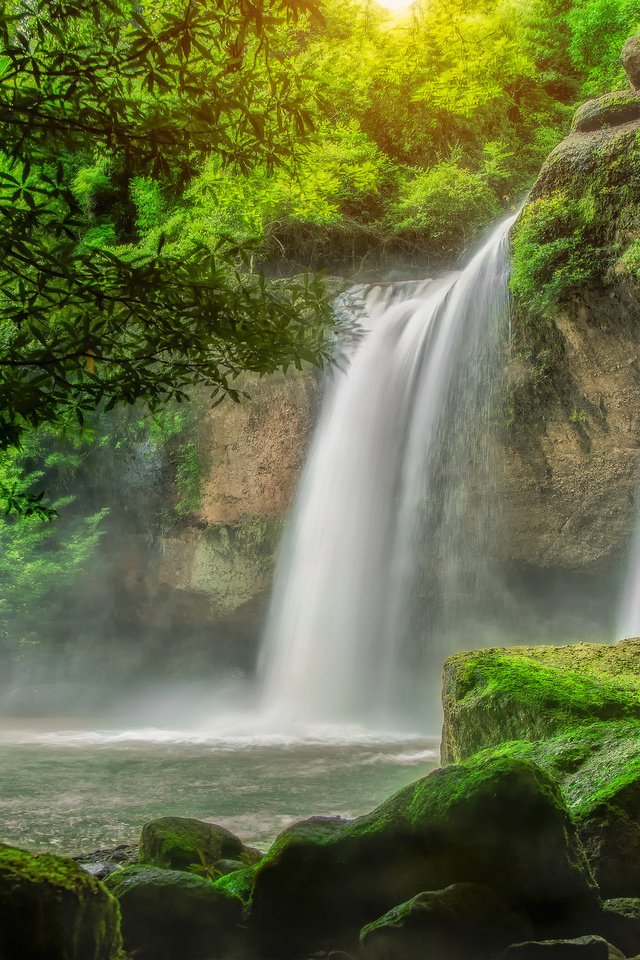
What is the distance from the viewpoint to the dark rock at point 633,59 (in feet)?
33.1

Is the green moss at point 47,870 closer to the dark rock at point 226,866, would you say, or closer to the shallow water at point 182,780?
the dark rock at point 226,866

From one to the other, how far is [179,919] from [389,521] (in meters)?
9.84

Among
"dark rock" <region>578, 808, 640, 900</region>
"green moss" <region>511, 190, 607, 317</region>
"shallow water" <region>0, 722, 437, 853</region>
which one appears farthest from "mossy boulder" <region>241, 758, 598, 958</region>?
"green moss" <region>511, 190, 607, 317</region>

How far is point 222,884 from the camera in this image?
3.61 m

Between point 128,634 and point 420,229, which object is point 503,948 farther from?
point 420,229

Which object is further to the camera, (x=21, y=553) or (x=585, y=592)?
(x=21, y=553)

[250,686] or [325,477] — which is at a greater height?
[325,477]

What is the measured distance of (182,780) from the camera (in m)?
8.22

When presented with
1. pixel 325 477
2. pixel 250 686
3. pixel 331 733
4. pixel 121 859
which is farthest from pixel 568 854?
pixel 250 686

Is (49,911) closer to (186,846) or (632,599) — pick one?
(186,846)

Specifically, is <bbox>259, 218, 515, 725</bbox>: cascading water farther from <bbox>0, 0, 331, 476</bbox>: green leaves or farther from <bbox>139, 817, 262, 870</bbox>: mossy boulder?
<bbox>0, 0, 331, 476</bbox>: green leaves

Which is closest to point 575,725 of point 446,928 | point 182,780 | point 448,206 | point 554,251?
point 446,928

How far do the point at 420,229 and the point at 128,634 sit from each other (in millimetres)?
10582

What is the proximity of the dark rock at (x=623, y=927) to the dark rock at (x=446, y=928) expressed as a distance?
1.18 feet
